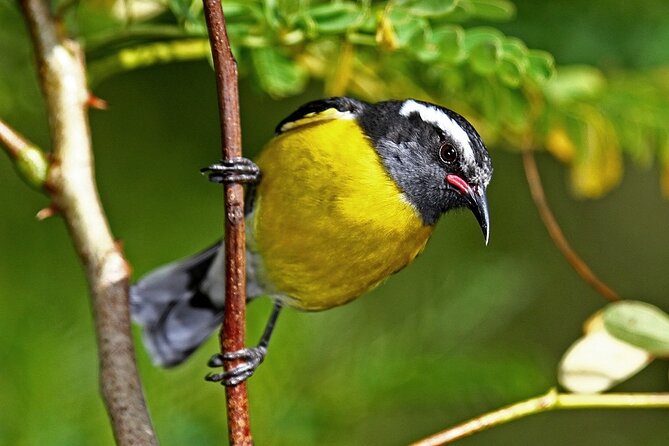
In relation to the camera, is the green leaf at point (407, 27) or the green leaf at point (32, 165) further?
the green leaf at point (407, 27)

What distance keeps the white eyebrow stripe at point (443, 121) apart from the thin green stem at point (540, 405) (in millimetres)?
588

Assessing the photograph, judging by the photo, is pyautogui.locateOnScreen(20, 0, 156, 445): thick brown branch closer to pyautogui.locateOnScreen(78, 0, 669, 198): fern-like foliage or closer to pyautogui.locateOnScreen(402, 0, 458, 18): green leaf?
pyautogui.locateOnScreen(78, 0, 669, 198): fern-like foliage

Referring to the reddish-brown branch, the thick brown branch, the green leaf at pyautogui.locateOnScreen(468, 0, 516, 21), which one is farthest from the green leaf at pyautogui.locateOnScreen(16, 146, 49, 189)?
the reddish-brown branch

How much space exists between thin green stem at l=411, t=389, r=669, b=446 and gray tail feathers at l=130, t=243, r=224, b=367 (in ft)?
3.27

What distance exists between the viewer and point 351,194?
1.95 metres

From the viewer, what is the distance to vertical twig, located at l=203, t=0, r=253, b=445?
129 cm

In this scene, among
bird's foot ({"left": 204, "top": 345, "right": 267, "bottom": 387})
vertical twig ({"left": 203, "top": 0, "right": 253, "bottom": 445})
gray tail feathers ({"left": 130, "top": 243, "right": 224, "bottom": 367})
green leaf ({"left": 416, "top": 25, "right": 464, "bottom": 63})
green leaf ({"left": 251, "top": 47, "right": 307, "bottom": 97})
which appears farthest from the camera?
gray tail feathers ({"left": 130, "top": 243, "right": 224, "bottom": 367})

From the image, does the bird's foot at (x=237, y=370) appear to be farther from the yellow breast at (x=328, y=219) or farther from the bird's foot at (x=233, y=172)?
the yellow breast at (x=328, y=219)

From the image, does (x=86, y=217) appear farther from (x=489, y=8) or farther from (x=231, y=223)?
(x=489, y=8)

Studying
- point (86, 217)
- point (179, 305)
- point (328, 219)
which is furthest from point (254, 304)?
point (86, 217)

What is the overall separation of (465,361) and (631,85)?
685 mm

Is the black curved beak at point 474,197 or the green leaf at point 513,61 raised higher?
the green leaf at point 513,61

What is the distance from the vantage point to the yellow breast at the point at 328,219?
1941mm

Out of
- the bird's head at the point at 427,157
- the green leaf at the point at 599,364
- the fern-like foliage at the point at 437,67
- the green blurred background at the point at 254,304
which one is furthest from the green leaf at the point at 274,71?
the green leaf at the point at 599,364
